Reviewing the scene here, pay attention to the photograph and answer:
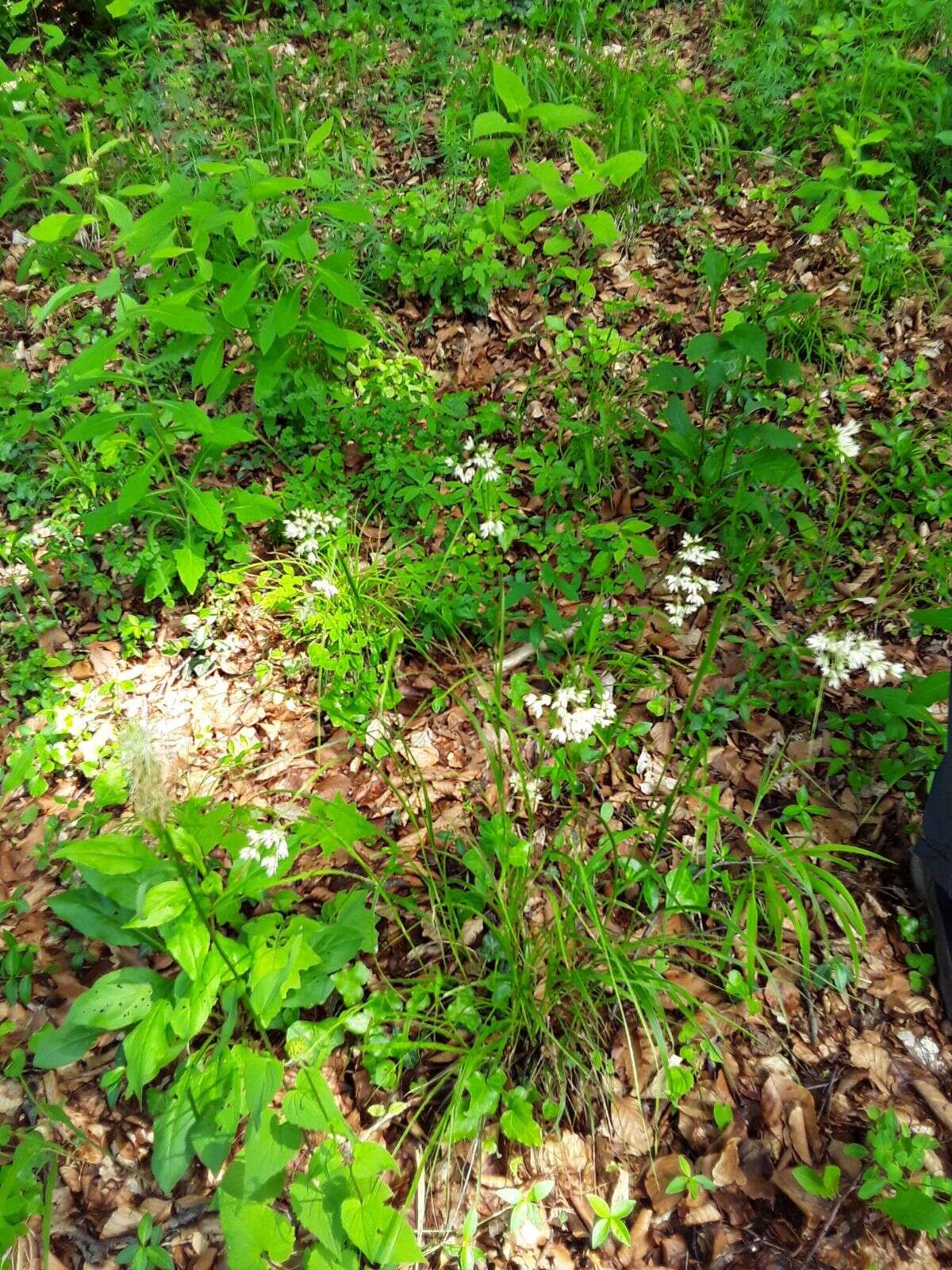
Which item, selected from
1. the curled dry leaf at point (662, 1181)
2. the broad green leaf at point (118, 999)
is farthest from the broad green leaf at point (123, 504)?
the curled dry leaf at point (662, 1181)

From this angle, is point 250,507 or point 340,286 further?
point 250,507

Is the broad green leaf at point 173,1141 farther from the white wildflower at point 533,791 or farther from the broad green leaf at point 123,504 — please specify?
the broad green leaf at point 123,504

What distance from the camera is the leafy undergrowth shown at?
176cm

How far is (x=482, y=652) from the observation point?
8.92 feet

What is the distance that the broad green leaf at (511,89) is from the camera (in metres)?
3.04

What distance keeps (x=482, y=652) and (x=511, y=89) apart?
233 centimetres

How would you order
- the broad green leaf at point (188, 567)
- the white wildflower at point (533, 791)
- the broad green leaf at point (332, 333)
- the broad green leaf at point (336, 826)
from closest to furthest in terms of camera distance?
the broad green leaf at point (336, 826) → the white wildflower at point (533, 791) → the broad green leaf at point (188, 567) → the broad green leaf at point (332, 333)

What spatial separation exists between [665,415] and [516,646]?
116 cm

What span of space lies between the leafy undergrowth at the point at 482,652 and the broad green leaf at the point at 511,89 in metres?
0.05

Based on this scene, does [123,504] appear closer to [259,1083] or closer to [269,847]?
[269,847]

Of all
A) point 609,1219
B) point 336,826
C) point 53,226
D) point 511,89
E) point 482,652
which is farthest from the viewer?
point 511,89

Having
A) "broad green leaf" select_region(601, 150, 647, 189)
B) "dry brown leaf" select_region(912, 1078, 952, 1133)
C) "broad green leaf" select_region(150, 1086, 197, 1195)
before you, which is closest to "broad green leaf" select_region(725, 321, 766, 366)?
"broad green leaf" select_region(601, 150, 647, 189)

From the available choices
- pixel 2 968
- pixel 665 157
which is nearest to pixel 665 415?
pixel 665 157

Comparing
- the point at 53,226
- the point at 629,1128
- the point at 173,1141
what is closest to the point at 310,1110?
the point at 173,1141
